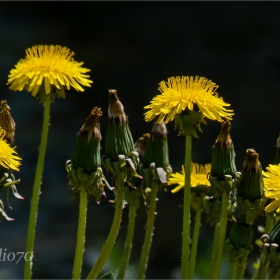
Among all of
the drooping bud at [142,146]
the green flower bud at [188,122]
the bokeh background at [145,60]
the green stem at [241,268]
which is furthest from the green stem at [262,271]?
the bokeh background at [145,60]

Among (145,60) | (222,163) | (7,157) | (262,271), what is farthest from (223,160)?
(145,60)

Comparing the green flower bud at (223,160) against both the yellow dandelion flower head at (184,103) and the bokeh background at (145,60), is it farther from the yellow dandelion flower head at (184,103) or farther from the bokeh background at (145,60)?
the bokeh background at (145,60)

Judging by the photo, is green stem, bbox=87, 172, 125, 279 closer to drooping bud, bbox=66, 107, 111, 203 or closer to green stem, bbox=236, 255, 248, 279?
drooping bud, bbox=66, 107, 111, 203

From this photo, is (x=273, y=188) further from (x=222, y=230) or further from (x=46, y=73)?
(x=46, y=73)

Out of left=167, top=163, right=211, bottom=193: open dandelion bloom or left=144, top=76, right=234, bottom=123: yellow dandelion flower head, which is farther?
left=167, top=163, right=211, bottom=193: open dandelion bloom

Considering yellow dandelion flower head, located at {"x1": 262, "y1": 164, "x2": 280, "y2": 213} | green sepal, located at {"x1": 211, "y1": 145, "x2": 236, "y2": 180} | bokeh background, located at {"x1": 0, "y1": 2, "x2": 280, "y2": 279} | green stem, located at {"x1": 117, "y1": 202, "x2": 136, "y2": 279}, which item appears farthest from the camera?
bokeh background, located at {"x1": 0, "y1": 2, "x2": 280, "y2": 279}

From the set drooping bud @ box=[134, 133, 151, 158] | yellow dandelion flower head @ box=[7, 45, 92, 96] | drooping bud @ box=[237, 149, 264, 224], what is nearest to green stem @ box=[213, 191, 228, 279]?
drooping bud @ box=[237, 149, 264, 224]

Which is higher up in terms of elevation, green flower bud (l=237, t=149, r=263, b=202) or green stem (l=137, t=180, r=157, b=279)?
green flower bud (l=237, t=149, r=263, b=202)
